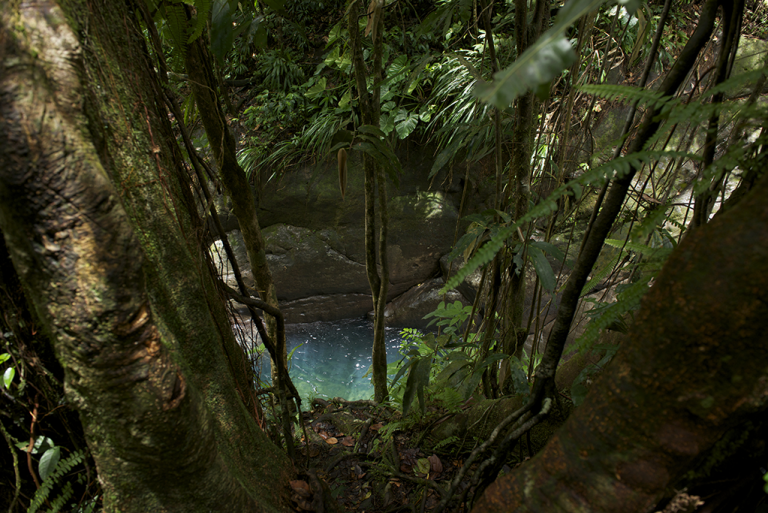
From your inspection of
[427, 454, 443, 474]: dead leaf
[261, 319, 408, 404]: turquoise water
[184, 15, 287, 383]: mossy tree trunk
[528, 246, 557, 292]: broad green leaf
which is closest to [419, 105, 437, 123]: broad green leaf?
[184, 15, 287, 383]: mossy tree trunk

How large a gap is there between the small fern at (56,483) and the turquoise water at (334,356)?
12.3 ft

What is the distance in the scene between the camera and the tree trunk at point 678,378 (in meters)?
0.40

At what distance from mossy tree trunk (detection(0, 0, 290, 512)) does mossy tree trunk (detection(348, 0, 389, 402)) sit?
1091 mm

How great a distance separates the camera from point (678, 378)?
45 cm

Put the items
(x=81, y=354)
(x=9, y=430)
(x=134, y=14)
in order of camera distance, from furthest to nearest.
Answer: (x=134, y=14) < (x=9, y=430) < (x=81, y=354)

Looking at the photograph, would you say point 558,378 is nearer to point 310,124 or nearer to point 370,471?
point 370,471

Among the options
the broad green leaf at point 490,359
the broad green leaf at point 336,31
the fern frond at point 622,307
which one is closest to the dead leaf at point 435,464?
the broad green leaf at point 490,359

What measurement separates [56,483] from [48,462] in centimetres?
8

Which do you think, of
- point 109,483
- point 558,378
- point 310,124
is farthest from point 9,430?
point 310,124

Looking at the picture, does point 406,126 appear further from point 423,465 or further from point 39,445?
point 39,445

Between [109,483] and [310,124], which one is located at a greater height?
[310,124]

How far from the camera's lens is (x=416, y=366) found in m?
1.58

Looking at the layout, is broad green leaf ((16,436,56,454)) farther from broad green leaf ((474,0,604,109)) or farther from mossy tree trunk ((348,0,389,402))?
mossy tree trunk ((348,0,389,402))

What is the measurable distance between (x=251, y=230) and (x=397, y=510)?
1.42m
